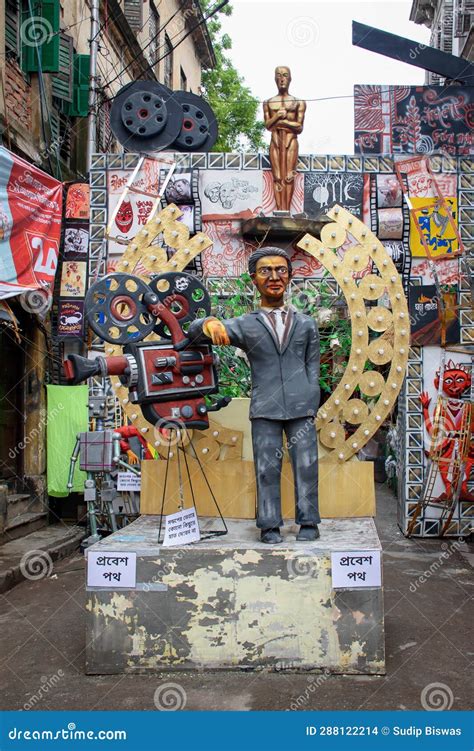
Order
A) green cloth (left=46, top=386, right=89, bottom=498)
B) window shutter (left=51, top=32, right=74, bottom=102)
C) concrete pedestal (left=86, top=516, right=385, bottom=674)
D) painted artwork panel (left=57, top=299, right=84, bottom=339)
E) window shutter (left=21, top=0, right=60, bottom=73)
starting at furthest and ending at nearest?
window shutter (left=51, top=32, right=74, bottom=102) → window shutter (left=21, top=0, right=60, bottom=73) → green cloth (left=46, top=386, right=89, bottom=498) → painted artwork panel (left=57, top=299, right=84, bottom=339) → concrete pedestal (left=86, top=516, right=385, bottom=674)

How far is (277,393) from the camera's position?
475cm

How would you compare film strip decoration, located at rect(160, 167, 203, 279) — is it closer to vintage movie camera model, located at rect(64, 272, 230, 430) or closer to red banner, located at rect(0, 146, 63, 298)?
red banner, located at rect(0, 146, 63, 298)

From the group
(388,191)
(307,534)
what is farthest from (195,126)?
(307,534)

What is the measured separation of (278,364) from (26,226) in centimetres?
538

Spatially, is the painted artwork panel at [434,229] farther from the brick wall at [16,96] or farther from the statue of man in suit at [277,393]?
the brick wall at [16,96]

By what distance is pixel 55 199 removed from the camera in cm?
973

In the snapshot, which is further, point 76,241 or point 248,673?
point 76,241

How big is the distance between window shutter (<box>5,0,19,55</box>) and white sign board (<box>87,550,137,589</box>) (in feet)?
27.7

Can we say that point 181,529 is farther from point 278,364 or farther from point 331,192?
→ point 331,192

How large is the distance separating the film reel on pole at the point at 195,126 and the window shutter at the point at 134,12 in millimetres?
6076

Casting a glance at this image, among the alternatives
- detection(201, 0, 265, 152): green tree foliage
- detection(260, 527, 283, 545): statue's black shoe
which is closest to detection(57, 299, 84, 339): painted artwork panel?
detection(260, 527, 283, 545): statue's black shoe

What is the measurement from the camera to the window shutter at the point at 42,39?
10758mm

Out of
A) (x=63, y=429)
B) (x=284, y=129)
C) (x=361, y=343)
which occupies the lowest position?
(x=63, y=429)

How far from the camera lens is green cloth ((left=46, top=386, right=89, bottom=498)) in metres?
10.3
